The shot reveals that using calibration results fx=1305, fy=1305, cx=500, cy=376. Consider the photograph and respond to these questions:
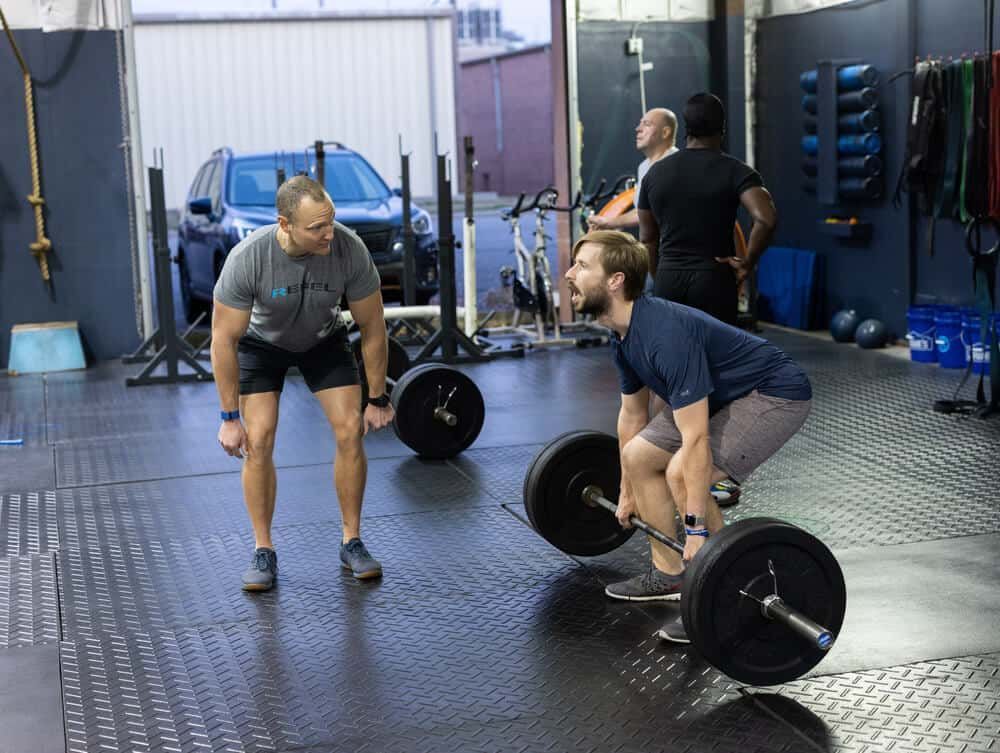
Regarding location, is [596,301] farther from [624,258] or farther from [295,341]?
[295,341]

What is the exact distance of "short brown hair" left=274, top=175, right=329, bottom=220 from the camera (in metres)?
3.74

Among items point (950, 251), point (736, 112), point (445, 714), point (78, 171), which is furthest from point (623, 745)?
point (736, 112)

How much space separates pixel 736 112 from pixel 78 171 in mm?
4780

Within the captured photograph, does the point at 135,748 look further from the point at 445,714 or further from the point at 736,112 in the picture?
the point at 736,112

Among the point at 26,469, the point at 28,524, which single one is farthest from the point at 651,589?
the point at 26,469

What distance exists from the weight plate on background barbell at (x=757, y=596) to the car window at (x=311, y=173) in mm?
6826

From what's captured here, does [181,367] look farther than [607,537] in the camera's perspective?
Yes

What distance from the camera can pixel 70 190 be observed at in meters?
8.72

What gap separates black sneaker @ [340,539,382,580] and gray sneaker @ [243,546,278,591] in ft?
0.75

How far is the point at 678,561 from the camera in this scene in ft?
12.6

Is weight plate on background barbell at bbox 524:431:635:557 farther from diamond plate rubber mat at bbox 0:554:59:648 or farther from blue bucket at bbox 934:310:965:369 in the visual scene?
blue bucket at bbox 934:310:965:369

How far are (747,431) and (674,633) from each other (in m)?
0.58

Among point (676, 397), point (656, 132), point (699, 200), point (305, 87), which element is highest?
point (305, 87)

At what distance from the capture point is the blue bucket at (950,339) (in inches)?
295
